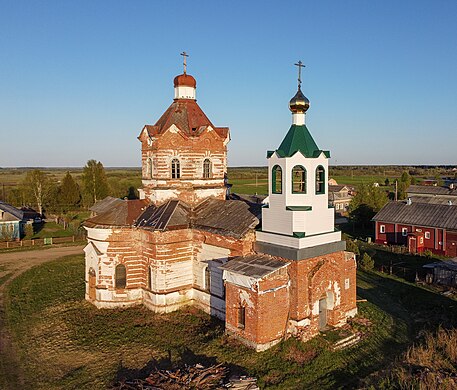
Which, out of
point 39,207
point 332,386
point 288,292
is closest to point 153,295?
point 288,292

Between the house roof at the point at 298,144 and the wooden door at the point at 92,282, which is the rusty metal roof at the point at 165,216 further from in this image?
the house roof at the point at 298,144

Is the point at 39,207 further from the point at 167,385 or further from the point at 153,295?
the point at 167,385

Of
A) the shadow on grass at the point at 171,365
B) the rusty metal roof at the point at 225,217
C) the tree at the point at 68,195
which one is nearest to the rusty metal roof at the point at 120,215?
the rusty metal roof at the point at 225,217

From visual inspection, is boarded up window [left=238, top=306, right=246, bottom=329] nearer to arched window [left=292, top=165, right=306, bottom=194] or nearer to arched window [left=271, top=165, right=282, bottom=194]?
arched window [left=271, top=165, right=282, bottom=194]

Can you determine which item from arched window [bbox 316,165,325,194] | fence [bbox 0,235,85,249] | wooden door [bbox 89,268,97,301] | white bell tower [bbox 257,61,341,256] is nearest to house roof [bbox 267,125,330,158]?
white bell tower [bbox 257,61,341,256]

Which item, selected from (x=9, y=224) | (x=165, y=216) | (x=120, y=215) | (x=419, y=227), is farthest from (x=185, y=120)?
(x=9, y=224)

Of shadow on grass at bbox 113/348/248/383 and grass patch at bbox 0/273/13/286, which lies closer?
shadow on grass at bbox 113/348/248/383
